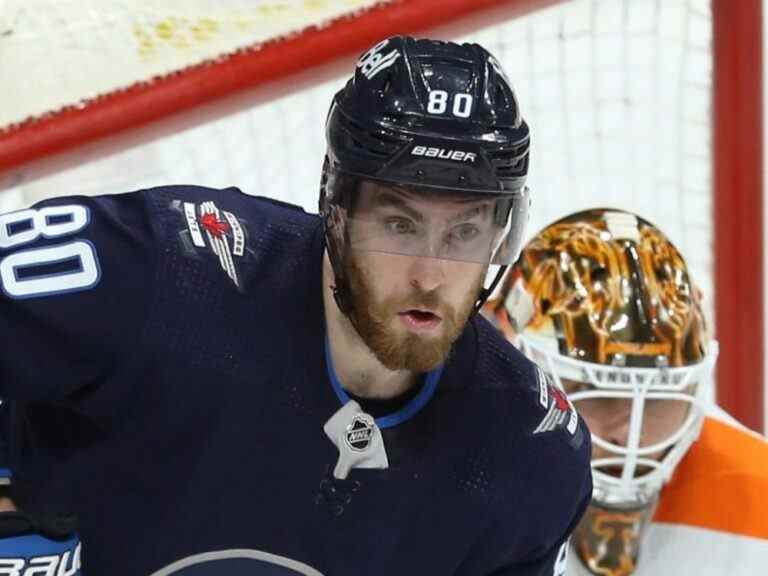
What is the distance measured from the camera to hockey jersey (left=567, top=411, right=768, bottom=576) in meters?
1.96

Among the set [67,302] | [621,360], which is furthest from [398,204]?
[621,360]

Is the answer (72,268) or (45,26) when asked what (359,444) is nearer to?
(72,268)

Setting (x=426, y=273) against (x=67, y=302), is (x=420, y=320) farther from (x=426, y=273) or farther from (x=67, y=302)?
(x=67, y=302)

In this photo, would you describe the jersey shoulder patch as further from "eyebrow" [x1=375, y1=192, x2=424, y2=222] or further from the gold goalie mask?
the gold goalie mask

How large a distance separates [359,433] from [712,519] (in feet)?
2.53

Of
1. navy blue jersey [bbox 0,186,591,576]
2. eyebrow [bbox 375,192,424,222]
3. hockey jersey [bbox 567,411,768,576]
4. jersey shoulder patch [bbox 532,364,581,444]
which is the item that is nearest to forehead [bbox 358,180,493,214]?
eyebrow [bbox 375,192,424,222]

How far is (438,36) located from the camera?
2180 mm

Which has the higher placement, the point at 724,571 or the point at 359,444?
the point at 359,444

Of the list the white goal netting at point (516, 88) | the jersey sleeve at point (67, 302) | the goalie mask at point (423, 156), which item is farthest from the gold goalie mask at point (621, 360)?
the jersey sleeve at point (67, 302)

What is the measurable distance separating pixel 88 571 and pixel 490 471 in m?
0.37

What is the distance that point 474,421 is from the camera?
55.7 inches

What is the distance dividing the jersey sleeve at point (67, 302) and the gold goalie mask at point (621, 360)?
0.74m

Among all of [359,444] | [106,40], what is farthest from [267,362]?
[106,40]

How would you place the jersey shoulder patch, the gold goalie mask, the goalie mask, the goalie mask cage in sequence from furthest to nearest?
the goalie mask cage < the gold goalie mask < the jersey shoulder patch < the goalie mask
